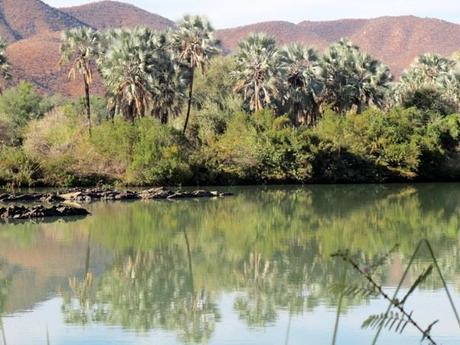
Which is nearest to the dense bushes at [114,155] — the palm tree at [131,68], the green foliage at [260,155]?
the palm tree at [131,68]

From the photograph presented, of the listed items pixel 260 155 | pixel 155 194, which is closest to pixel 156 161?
pixel 260 155

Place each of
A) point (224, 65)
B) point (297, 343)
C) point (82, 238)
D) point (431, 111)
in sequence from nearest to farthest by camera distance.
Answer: point (297, 343) < point (82, 238) < point (431, 111) < point (224, 65)

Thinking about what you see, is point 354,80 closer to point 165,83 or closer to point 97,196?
point 165,83

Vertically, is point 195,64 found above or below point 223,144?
above

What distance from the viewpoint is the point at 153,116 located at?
5141 centimetres

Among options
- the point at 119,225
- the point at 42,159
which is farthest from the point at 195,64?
the point at 119,225

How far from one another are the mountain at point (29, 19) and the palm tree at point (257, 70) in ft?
411

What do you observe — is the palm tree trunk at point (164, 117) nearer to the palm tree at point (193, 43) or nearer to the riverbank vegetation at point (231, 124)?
the riverbank vegetation at point (231, 124)

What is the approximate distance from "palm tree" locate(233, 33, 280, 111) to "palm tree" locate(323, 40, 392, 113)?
4198 millimetres

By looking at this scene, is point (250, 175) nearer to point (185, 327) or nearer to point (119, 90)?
point (119, 90)

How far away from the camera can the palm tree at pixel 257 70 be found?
52188 millimetres

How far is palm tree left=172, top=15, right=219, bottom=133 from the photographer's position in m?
50.2

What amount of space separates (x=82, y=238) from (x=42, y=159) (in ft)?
76.7

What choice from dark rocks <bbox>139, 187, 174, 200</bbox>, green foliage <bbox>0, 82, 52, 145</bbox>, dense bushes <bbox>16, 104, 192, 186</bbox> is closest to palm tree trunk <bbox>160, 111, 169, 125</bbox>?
dense bushes <bbox>16, 104, 192, 186</bbox>
